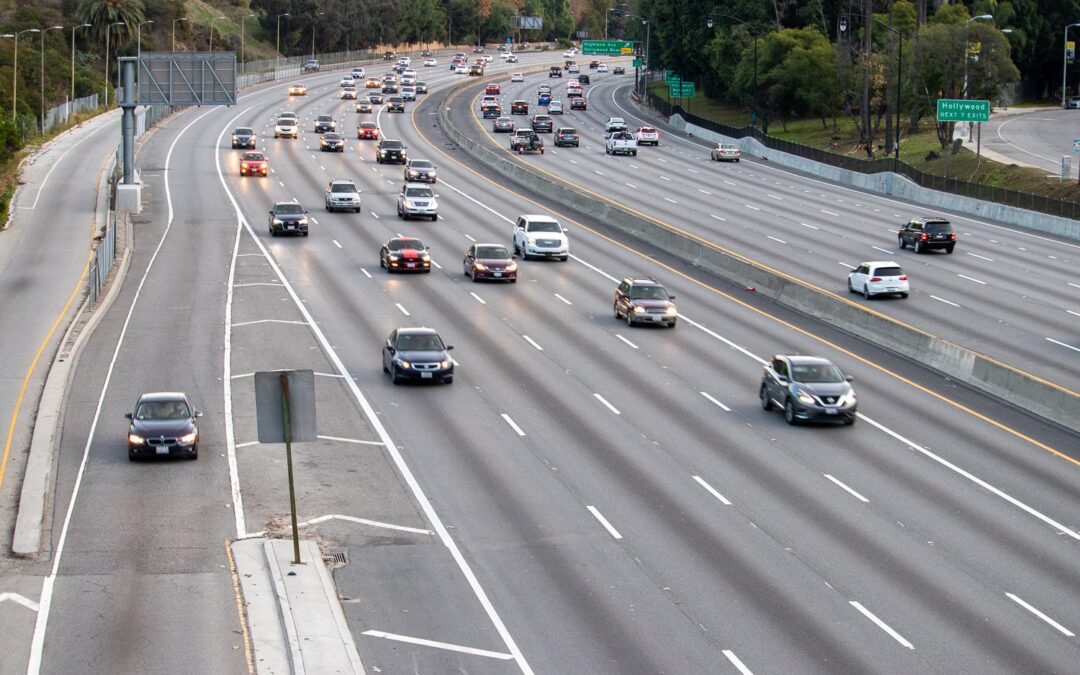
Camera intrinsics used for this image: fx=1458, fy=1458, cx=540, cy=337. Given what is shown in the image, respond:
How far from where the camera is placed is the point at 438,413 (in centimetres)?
3462

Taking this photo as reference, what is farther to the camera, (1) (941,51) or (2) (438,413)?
(1) (941,51)

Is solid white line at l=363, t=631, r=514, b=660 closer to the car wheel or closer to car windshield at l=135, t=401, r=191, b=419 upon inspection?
car windshield at l=135, t=401, r=191, b=419

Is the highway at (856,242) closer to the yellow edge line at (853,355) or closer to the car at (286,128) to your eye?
the yellow edge line at (853,355)

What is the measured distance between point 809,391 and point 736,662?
1486 cm

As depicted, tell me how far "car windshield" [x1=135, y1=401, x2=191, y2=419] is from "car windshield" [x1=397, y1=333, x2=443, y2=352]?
8.02 metres

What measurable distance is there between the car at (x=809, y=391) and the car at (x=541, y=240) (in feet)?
77.0

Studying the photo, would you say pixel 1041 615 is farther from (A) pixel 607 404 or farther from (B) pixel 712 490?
(A) pixel 607 404

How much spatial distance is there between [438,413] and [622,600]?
1295 cm

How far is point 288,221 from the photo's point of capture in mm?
62281

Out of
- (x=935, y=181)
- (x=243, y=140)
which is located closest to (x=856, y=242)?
(x=935, y=181)

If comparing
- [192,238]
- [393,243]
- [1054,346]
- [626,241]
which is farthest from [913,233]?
[192,238]

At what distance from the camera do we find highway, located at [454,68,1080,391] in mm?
46344

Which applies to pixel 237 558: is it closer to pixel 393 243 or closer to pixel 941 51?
pixel 393 243

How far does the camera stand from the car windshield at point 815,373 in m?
34.4
